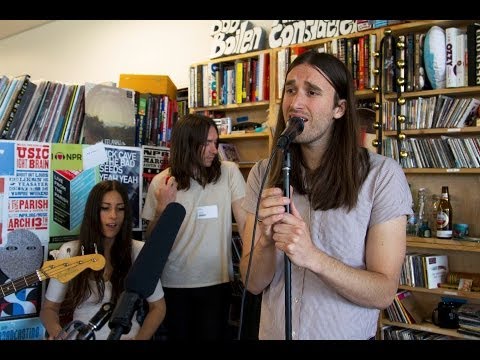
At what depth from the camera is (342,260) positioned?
1122 millimetres

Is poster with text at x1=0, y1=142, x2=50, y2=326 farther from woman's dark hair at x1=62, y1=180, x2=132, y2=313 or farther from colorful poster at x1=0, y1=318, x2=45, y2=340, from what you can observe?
woman's dark hair at x1=62, y1=180, x2=132, y2=313

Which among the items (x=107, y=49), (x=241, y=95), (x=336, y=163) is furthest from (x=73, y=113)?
(x=107, y=49)

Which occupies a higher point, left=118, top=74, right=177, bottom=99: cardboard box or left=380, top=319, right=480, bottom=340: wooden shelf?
left=118, top=74, right=177, bottom=99: cardboard box

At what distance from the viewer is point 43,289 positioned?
6.95ft

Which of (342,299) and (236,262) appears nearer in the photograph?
(342,299)

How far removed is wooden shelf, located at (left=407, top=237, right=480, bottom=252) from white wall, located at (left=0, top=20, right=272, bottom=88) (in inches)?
78.8

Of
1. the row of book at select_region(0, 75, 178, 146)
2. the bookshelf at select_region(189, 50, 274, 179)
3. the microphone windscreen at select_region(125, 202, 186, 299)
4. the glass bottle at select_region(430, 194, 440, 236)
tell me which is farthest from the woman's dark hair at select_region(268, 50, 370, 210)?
the bookshelf at select_region(189, 50, 274, 179)

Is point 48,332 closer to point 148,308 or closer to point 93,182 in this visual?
point 148,308

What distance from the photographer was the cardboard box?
12.3 feet

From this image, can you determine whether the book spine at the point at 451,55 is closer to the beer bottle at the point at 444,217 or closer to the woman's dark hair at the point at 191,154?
the beer bottle at the point at 444,217

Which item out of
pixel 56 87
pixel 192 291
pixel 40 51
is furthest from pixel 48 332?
pixel 40 51

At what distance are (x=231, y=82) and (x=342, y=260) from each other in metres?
2.66

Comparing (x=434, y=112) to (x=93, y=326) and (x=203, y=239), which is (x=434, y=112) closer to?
(x=203, y=239)

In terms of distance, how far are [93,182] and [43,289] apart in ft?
1.85
